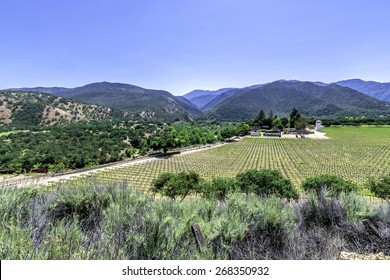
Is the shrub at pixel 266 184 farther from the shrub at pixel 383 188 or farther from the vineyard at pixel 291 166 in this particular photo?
the vineyard at pixel 291 166

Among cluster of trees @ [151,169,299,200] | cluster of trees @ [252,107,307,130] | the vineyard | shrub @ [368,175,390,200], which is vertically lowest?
the vineyard

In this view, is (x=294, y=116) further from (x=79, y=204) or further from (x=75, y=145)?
(x=79, y=204)

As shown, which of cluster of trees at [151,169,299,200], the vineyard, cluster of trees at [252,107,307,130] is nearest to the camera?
cluster of trees at [151,169,299,200]

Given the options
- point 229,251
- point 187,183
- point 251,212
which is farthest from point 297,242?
point 187,183

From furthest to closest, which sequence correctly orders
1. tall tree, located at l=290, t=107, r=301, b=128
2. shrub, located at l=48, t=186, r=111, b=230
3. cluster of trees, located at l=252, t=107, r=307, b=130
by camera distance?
1. tall tree, located at l=290, t=107, r=301, b=128
2. cluster of trees, located at l=252, t=107, r=307, b=130
3. shrub, located at l=48, t=186, r=111, b=230

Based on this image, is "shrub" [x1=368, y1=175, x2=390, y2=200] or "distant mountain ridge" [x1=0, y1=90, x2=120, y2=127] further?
"distant mountain ridge" [x1=0, y1=90, x2=120, y2=127]

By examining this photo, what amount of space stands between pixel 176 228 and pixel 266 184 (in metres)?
Answer: 14.8

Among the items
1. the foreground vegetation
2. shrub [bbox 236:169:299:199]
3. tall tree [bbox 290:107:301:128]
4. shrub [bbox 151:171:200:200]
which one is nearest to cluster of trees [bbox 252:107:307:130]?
tall tree [bbox 290:107:301:128]

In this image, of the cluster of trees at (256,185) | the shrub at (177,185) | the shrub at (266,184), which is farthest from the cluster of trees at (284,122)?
the shrub at (177,185)

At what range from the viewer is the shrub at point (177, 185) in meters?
20.2

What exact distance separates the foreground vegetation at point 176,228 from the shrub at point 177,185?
10.5 meters

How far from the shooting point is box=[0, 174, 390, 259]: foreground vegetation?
4.38m

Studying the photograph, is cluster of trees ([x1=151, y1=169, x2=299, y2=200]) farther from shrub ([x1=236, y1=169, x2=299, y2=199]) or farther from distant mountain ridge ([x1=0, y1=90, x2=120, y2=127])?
distant mountain ridge ([x1=0, y1=90, x2=120, y2=127])

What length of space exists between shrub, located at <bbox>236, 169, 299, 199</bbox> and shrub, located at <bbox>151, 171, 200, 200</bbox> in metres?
4.80
